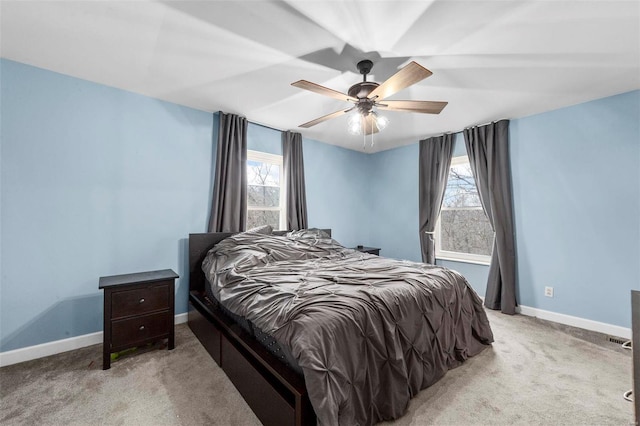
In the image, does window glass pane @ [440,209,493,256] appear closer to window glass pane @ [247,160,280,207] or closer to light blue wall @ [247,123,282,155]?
window glass pane @ [247,160,280,207]

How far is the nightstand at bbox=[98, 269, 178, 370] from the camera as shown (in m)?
2.13

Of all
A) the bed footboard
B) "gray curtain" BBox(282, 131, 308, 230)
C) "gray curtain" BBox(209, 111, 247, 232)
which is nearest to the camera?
the bed footboard

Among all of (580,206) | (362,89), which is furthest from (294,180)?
(580,206)

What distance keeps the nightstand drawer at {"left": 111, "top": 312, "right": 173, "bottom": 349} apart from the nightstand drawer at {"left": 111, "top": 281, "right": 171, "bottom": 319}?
0.20ft

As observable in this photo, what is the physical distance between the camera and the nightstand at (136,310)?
2135 millimetres

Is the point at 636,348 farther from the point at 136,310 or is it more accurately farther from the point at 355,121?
the point at 136,310

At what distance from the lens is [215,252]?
2914 mm

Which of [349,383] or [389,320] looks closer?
[349,383]

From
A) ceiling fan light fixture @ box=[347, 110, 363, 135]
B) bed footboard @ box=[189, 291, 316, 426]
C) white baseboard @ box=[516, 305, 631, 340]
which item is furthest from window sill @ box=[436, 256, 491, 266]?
bed footboard @ box=[189, 291, 316, 426]

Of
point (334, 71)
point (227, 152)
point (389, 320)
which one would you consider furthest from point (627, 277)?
point (227, 152)

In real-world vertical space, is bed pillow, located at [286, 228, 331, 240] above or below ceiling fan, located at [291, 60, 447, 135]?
below

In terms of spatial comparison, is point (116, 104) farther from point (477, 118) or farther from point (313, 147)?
point (477, 118)

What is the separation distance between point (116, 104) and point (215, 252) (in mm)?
1797

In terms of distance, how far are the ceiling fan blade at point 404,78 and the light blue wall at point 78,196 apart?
7.73 ft
